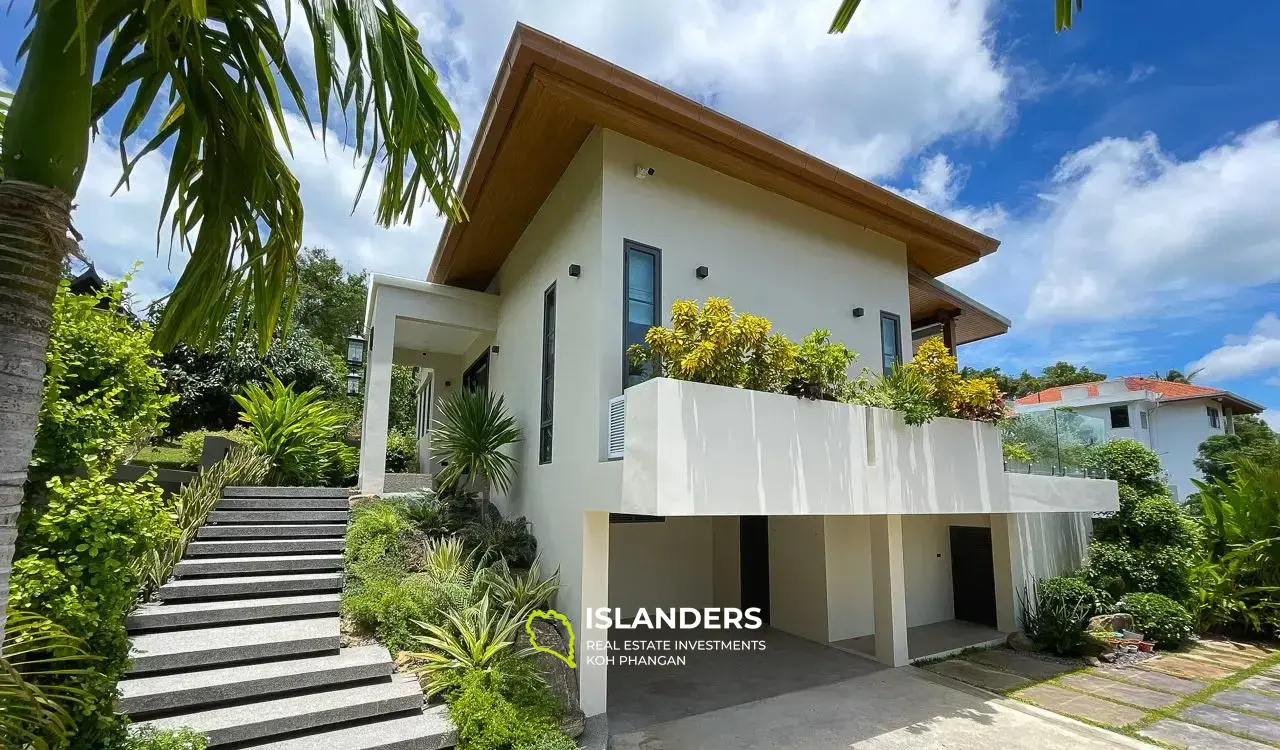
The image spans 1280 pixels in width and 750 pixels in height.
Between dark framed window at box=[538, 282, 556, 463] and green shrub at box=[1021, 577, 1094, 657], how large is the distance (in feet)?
27.6

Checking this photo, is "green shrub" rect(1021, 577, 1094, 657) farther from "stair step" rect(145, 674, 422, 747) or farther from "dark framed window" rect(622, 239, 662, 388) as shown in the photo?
"stair step" rect(145, 674, 422, 747)

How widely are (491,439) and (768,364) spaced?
15.2 feet

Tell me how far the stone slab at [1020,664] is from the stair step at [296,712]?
8076 millimetres

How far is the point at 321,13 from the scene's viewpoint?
2.77m

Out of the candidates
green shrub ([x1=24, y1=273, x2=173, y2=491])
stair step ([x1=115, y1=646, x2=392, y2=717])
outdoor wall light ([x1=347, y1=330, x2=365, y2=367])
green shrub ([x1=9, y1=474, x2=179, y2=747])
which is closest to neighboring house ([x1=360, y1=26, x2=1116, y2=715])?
outdoor wall light ([x1=347, y1=330, x2=365, y2=367])

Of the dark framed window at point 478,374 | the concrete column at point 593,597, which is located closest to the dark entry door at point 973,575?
the concrete column at point 593,597

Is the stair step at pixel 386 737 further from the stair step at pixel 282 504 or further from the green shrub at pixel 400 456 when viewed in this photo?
the green shrub at pixel 400 456

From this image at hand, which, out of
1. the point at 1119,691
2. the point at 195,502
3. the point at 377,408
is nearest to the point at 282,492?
the point at 195,502

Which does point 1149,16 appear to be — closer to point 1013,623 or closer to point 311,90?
point 1013,623

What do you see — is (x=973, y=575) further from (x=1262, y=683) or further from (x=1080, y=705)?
(x=1080, y=705)

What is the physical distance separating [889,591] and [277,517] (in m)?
8.83

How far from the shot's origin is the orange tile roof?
29734 mm

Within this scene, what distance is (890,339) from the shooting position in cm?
959

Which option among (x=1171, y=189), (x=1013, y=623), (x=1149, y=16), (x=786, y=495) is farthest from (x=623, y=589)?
(x=1171, y=189)
